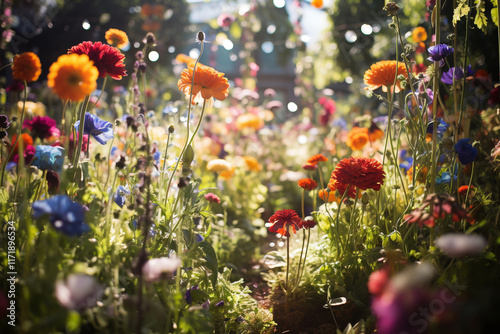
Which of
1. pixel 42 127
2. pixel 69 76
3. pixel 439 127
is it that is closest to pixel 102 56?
pixel 69 76

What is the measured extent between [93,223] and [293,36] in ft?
12.2

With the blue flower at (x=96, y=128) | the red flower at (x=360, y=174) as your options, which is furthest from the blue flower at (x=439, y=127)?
the blue flower at (x=96, y=128)

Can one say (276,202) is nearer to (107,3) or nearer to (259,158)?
(259,158)

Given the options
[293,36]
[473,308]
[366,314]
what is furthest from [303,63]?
[473,308]

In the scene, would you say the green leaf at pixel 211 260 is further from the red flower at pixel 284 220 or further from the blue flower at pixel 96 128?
the blue flower at pixel 96 128

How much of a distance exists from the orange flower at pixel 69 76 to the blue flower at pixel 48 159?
2.03ft

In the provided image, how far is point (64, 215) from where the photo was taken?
2.63 ft

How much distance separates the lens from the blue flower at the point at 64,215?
79 centimetres

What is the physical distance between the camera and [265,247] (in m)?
2.29

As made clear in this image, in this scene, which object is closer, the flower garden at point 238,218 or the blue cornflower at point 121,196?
the flower garden at point 238,218

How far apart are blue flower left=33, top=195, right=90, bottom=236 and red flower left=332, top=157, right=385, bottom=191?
2.66 ft

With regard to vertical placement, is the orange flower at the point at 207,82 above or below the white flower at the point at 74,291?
above

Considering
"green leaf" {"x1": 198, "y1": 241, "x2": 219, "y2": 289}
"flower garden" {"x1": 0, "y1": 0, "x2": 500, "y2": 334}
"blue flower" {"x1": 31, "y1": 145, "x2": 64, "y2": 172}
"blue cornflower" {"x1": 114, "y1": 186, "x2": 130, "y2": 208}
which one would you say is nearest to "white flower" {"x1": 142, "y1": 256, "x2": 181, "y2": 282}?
"flower garden" {"x1": 0, "y1": 0, "x2": 500, "y2": 334}

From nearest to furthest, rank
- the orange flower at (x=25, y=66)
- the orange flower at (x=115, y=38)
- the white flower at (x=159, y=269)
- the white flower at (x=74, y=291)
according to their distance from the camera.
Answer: the white flower at (x=74, y=291), the white flower at (x=159, y=269), the orange flower at (x=25, y=66), the orange flower at (x=115, y=38)
